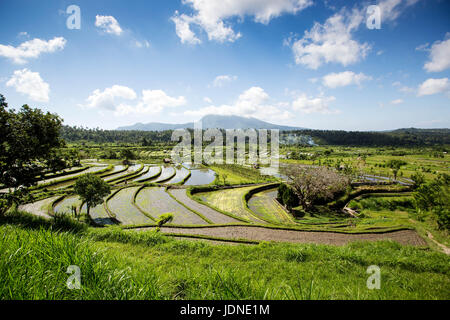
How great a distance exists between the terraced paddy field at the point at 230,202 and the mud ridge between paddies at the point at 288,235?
4371mm

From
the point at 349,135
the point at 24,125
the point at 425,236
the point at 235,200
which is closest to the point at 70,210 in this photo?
the point at 24,125

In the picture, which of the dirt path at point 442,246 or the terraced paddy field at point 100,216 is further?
the terraced paddy field at point 100,216

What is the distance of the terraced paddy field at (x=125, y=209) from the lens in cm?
2059

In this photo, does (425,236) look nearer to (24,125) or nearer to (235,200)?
(235,200)

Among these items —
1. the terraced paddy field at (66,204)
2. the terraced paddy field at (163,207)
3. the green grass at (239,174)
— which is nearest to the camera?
the terraced paddy field at (163,207)

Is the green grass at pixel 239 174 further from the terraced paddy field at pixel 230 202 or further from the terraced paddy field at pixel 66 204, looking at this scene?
the terraced paddy field at pixel 66 204

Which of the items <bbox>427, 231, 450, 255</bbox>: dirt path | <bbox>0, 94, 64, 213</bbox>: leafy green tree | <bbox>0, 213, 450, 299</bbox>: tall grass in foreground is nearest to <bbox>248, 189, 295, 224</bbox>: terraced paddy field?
<bbox>427, 231, 450, 255</bbox>: dirt path

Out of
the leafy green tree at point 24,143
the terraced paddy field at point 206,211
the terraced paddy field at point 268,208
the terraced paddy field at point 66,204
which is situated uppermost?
the leafy green tree at point 24,143

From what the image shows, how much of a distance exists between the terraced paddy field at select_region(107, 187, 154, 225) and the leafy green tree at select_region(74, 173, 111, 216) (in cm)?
287

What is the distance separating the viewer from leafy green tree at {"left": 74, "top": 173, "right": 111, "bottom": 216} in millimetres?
20453

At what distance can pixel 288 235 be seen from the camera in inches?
642

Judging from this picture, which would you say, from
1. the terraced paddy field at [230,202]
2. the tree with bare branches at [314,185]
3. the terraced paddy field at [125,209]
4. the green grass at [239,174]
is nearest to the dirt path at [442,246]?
the tree with bare branches at [314,185]

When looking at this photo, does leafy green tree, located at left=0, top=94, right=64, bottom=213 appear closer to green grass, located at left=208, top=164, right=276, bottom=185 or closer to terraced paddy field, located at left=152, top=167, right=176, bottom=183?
terraced paddy field, located at left=152, top=167, right=176, bottom=183
